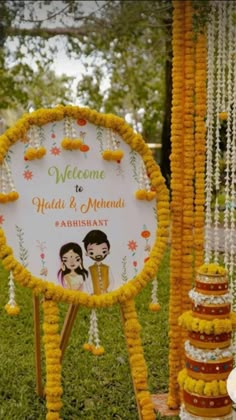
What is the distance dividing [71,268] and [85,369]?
1.23 m

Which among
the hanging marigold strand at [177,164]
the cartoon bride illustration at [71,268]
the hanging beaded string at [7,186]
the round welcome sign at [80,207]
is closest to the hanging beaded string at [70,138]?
the round welcome sign at [80,207]

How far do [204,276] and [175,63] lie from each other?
912mm

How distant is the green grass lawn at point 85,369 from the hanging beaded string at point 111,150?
3.74 feet

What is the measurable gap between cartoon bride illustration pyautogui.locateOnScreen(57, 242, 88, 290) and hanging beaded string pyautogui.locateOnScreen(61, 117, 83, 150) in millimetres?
364

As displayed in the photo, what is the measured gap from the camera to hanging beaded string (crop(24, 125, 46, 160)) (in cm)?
234

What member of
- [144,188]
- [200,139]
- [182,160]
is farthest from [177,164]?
[144,188]

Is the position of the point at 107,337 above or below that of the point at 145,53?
below

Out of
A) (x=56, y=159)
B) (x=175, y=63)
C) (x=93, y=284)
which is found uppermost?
(x=175, y=63)

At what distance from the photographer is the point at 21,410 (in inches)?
112

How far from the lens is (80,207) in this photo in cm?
241

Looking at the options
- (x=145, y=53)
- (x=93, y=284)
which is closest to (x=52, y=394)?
(x=93, y=284)

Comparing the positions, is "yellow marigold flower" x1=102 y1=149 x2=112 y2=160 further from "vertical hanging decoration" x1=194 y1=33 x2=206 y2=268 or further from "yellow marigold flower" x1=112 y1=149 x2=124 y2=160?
"vertical hanging decoration" x1=194 y1=33 x2=206 y2=268

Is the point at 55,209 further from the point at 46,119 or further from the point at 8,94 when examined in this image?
the point at 8,94

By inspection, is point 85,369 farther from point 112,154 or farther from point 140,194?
point 112,154
